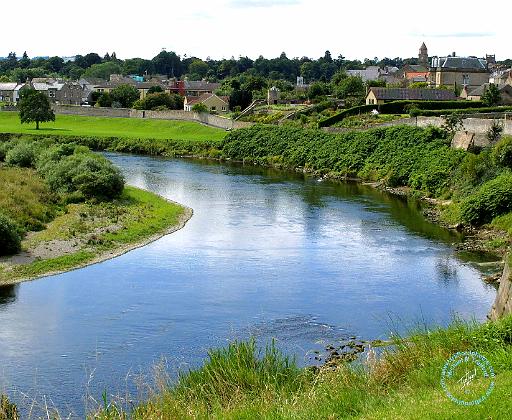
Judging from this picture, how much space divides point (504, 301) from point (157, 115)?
71.2 metres

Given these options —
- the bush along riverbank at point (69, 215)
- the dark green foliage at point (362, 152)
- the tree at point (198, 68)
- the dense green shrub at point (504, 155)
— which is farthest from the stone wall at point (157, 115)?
the tree at point (198, 68)

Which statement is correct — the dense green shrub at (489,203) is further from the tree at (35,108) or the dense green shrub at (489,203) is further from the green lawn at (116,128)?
the tree at (35,108)

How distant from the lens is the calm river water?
20859 millimetres

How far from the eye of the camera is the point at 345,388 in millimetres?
14078

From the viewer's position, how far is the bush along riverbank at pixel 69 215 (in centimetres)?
3181

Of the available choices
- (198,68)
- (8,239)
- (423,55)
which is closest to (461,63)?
(423,55)

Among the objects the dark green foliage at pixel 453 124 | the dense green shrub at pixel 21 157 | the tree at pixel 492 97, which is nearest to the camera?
the dark green foliage at pixel 453 124

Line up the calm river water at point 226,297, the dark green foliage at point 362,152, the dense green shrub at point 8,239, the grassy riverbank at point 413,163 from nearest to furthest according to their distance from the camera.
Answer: the calm river water at point 226,297 → the dense green shrub at point 8,239 → the grassy riverbank at point 413,163 → the dark green foliage at point 362,152

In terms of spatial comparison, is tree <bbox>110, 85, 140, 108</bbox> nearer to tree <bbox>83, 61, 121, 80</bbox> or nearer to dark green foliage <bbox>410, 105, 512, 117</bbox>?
dark green foliage <bbox>410, 105, 512, 117</bbox>

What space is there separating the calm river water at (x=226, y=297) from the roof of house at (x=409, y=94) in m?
33.2

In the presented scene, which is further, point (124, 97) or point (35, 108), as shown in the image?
point (124, 97)

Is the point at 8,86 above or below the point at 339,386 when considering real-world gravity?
above

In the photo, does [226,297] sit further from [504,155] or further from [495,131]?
[495,131]
